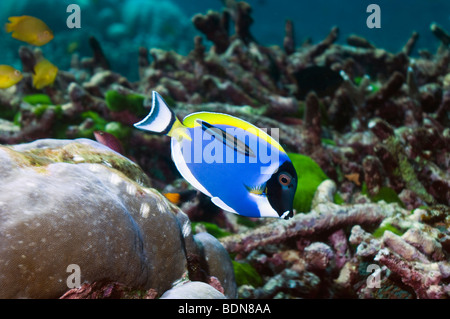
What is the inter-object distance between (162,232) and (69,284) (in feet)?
1.45

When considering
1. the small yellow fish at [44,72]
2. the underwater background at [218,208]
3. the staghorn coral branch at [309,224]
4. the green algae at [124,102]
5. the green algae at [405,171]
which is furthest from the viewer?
the small yellow fish at [44,72]

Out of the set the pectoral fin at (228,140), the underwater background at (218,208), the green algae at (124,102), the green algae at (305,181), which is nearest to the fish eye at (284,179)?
the pectoral fin at (228,140)

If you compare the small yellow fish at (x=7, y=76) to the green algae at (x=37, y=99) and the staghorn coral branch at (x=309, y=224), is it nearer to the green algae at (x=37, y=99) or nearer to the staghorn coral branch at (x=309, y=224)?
the green algae at (x=37, y=99)

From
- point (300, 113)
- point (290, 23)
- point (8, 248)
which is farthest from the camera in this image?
point (290, 23)

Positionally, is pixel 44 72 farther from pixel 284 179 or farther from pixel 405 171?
pixel 405 171

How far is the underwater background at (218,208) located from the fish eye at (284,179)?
0.52m

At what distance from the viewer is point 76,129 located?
156 inches

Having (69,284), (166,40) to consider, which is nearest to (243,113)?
(69,284)

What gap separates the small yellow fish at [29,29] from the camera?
3941 mm

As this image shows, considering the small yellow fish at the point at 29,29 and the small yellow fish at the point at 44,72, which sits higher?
the small yellow fish at the point at 29,29

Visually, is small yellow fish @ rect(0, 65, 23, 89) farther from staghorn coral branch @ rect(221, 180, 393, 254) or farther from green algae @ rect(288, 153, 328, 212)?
green algae @ rect(288, 153, 328, 212)

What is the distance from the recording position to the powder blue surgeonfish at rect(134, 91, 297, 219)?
3.24 ft

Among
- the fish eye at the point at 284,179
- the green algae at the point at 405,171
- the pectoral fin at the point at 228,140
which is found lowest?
the green algae at the point at 405,171
